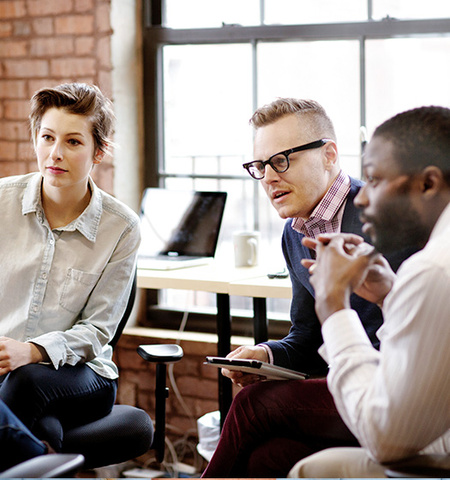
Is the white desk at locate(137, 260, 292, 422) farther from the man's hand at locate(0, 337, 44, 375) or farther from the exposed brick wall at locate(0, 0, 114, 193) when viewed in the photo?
the man's hand at locate(0, 337, 44, 375)

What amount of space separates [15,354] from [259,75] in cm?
161

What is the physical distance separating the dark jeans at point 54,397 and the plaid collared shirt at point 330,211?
62cm

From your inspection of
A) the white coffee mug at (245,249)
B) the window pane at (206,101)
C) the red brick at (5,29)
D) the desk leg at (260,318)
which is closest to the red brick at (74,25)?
the red brick at (5,29)

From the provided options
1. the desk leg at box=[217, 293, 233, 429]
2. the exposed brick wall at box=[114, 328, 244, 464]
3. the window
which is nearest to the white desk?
the desk leg at box=[217, 293, 233, 429]

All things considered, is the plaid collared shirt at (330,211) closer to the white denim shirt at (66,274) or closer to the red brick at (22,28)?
the white denim shirt at (66,274)

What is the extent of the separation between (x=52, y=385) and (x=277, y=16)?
1.73 metres

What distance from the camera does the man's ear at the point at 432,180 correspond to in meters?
0.94

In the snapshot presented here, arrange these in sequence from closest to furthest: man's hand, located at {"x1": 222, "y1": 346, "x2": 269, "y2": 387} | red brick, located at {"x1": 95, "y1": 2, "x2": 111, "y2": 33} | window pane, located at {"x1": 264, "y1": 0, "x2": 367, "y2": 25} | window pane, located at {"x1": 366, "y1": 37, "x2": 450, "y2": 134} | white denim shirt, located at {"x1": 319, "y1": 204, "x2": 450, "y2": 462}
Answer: white denim shirt, located at {"x1": 319, "y1": 204, "x2": 450, "y2": 462} → man's hand, located at {"x1": 222, "y1": 346, "x2": 269, "y2": 387} → window pane, located at {"x1": 366, "y1": 37, "x2": 450, "y2": 134} → window pane, located at {"x1": 264, "y1": 0, "x2": 367, "y2": 25} → red brick, located at {"x1": 95, "y1": 2, "x2": 111, "y2": 33}

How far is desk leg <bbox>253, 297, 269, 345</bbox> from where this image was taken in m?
2.29

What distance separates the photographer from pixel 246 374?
4.89ft

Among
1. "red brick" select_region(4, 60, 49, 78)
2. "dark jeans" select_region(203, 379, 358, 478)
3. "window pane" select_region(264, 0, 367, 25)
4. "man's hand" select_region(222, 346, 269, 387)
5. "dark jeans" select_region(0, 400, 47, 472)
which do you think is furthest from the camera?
"red brick" select_region(4, 60, 49, 78)

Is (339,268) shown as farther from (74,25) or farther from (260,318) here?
(74,25)

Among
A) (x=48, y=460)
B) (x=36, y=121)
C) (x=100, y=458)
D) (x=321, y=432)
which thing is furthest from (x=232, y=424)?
(x=36, y=121)

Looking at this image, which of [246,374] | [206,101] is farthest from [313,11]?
[246,374]
